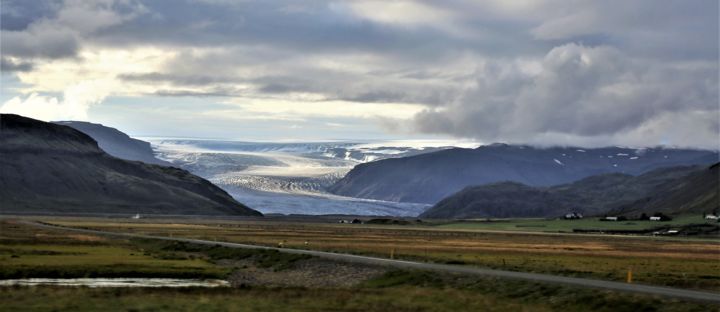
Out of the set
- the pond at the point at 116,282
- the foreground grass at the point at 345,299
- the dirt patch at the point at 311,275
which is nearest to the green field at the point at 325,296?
the foreground grass at the point at 345,299

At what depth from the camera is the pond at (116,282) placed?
5994 cm

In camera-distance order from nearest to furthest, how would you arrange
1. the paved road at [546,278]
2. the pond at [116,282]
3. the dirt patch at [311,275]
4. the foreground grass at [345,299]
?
the foreground grass at [345,299], the paved road at [546,278], the pond at [116,282], the dirt patch at [311,275]

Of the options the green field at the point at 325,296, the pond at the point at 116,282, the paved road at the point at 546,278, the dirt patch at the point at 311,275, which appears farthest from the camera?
the dirt patch at the point at 311,275

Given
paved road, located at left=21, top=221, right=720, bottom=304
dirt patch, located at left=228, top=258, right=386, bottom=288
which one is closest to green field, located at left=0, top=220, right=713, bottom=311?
dirt patch, located at left=228, top=258, right=386, bottom=288

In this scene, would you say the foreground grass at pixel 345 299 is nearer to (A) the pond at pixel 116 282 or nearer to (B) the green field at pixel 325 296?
(B) the green field at pixel 325 296

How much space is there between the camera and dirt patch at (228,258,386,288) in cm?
6800

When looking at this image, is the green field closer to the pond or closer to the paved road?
the paved road

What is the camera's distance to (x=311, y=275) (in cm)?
7400

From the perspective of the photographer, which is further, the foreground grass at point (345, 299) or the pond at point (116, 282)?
the pond at point (116, 282)

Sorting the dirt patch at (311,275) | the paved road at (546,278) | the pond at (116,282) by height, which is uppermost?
the paved road at (546,278)

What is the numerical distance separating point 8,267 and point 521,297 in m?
37.9

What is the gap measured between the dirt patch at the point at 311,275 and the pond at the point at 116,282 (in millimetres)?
2424

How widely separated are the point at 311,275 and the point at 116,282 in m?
16.4

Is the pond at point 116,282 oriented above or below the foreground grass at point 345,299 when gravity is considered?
below
